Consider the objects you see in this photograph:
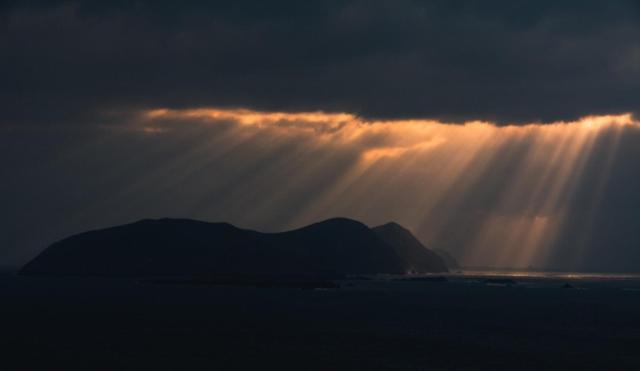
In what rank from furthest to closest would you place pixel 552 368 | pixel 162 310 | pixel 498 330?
pixel 162 310 < pixel 498 330 < pixel 552 368

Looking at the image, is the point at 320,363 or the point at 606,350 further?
the point at 606,350

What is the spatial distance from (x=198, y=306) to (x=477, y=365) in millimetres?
97444

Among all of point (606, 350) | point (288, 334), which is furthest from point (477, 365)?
point (288, 334)

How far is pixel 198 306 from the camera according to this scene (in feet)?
575

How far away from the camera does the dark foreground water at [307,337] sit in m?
88.0

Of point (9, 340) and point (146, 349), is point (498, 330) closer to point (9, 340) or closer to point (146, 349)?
point (146, 349)

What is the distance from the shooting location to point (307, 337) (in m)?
115

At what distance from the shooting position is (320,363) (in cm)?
8762

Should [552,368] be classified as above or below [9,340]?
below

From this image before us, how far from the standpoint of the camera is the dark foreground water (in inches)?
3465

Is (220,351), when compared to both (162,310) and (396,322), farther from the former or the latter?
(162,310)

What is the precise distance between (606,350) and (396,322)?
44693 millimetres

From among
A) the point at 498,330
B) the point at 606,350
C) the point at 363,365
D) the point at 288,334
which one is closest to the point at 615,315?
the point at 498,330

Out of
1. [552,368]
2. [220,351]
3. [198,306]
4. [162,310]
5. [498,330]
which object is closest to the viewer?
[552,368]
